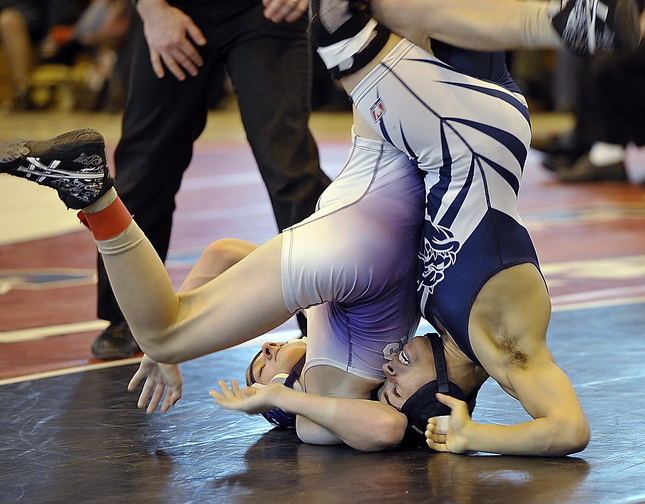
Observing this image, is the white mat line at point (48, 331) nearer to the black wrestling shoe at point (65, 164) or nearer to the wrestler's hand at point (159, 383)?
the wrestler's hand at point (159, 383)

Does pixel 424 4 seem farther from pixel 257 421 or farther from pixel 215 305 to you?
pixel 257 421

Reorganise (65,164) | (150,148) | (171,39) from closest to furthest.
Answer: (65,164)
(171,39)
(150,148)

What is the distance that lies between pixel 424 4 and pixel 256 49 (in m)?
0.86

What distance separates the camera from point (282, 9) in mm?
2826

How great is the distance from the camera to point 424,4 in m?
2.12

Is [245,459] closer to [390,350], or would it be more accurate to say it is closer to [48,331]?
[390,350]

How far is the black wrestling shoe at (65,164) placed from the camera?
6.91 feet

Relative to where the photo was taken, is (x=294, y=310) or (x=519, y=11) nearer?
(x=519, y=11)

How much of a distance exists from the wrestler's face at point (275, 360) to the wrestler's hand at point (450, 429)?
0.41 m

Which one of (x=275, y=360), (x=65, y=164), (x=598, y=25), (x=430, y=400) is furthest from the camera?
(x=275, y=360)

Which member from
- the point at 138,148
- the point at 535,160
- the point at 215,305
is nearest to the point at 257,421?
the point at 215,305

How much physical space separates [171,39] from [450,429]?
1298mm

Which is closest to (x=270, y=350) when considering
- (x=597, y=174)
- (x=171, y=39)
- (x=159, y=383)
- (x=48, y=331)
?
(x=159, y=383)

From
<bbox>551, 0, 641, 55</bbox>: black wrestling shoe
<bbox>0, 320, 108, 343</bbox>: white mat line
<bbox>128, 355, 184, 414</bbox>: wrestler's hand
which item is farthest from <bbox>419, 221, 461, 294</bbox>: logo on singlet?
<bbox>0, 320, 108, 343</bbox>: white mat line
